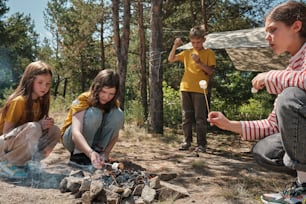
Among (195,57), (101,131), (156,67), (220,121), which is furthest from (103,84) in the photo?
(156,67)

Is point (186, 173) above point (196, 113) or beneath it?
beneath

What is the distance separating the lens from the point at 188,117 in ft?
12.7

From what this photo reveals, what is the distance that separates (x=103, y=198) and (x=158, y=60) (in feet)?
10.6

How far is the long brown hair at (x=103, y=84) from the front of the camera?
2.58 meters

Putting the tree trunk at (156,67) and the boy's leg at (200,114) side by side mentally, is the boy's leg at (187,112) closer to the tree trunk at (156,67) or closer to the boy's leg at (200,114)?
the boy's leg at (200,114)

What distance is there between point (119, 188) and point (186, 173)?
0.87 metres

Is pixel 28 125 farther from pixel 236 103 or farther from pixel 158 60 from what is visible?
pixel 236 103

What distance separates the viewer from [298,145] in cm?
122

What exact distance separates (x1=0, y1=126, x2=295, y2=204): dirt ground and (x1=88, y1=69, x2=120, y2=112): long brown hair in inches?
22.3

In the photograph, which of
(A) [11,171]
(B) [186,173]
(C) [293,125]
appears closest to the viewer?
(C) [293,125]

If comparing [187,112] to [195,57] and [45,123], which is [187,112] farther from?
[45,123]

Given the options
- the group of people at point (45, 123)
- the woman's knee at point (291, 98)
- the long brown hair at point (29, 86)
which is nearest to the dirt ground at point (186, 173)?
the group of people at point (45, 123)

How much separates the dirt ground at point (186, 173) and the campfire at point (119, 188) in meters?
0.06

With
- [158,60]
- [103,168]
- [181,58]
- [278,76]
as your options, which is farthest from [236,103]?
[278,76]
